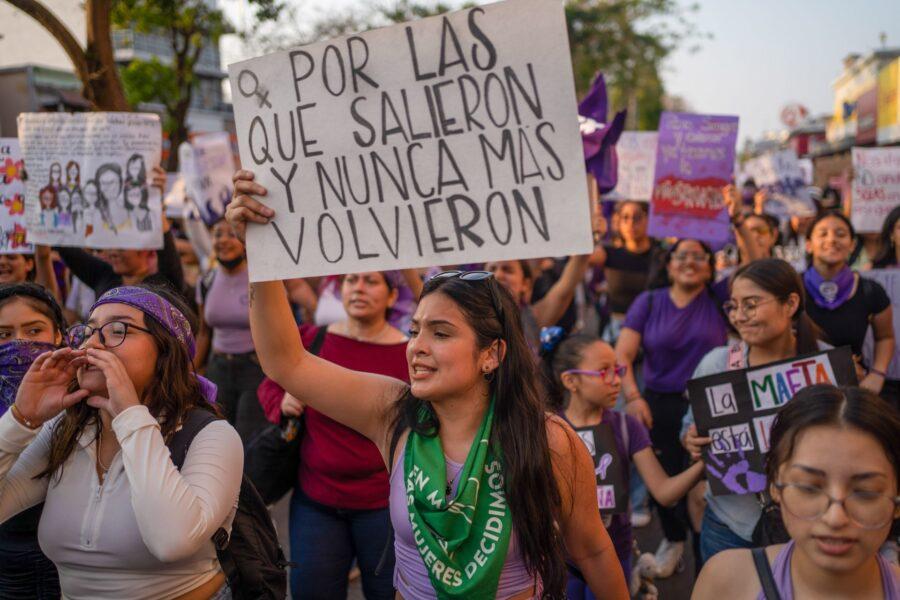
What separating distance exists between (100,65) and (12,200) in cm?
203

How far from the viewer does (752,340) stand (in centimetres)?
350

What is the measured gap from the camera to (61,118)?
476 cm

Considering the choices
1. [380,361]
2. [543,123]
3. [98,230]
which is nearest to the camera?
[543,123]

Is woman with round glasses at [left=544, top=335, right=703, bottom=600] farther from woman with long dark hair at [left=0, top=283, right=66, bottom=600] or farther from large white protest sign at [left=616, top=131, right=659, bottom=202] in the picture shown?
large white protest sign at [left=616, top=131, right=659, bottom=202]

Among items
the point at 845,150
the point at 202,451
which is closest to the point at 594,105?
the point at 202,451

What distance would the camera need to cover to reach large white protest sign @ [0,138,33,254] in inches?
187

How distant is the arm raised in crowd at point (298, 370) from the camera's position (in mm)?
2391

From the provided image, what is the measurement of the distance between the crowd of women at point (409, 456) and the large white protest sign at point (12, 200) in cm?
174

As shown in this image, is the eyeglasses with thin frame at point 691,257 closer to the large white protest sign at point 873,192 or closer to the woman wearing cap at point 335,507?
the woman wearing cap at point 335,507

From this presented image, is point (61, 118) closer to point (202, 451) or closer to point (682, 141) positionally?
point (202, 451)

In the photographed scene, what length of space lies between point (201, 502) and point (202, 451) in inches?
6.7

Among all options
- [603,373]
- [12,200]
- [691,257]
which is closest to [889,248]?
[691,257]

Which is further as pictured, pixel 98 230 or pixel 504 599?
pixel 98 230

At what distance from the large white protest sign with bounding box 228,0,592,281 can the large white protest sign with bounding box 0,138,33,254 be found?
294 cm
